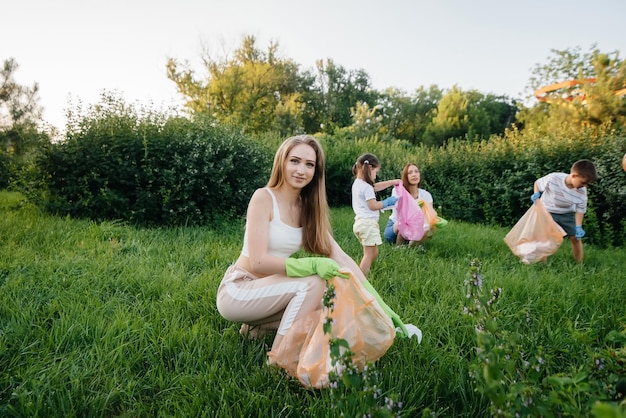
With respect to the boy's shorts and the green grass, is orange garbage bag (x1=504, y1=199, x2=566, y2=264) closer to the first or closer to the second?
the green grass

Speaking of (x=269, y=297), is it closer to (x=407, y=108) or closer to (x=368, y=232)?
(x=368, y=232)

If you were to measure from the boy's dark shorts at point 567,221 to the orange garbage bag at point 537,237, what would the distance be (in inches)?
13.5

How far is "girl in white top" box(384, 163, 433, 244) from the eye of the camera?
19.1 feet

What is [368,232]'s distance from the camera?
14.5ft

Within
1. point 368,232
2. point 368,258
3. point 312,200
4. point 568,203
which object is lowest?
point 368,258

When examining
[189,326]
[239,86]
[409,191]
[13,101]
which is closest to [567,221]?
[409,191]

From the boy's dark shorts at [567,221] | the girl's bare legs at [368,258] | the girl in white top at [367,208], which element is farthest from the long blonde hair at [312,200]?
the boy's dark shorts at [567,221]

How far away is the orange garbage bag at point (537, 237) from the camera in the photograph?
4711 millimetres

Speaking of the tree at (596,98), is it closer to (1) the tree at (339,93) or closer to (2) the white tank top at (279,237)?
(2) the white tank top at (279,237)

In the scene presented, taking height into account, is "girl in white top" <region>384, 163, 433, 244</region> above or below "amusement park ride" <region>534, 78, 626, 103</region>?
→ below

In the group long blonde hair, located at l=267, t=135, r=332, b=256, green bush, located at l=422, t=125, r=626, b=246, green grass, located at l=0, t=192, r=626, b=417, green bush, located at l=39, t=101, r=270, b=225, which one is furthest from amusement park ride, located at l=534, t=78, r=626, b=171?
long blonde hair, located at l=267, t=135, r=332, b=256

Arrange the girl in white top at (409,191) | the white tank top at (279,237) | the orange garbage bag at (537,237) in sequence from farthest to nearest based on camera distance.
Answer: the girl in white top at (409,191), the orange garbage bag at (537,237), the white tank top at (279,237)

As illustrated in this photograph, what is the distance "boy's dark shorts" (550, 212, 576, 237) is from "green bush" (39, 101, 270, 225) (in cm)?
518

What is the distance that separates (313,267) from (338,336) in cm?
46
